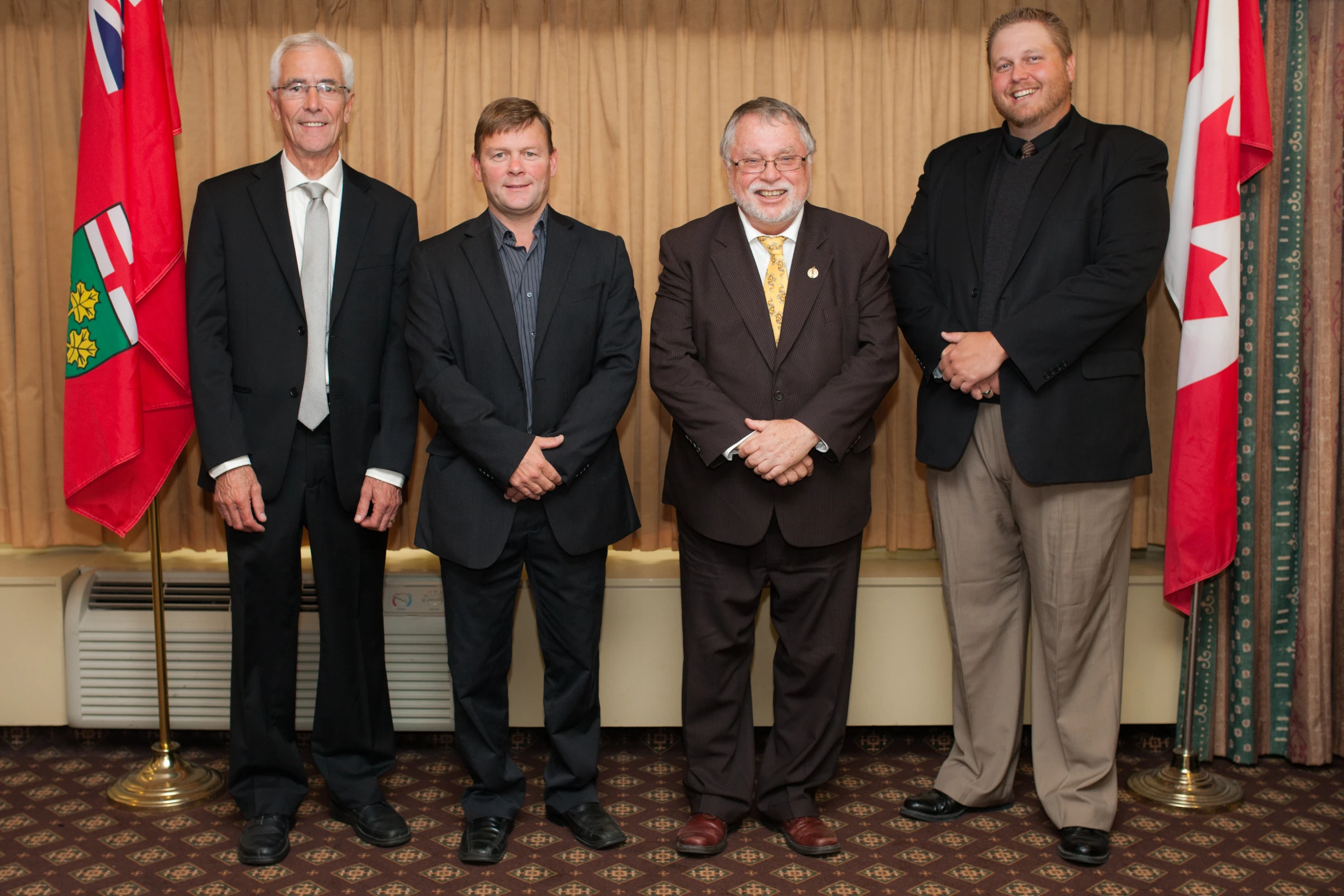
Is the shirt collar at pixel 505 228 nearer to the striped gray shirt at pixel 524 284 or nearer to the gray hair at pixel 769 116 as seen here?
the striped gray shirt at pixel 524 284

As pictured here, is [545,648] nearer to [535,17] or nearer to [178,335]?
[178,335]

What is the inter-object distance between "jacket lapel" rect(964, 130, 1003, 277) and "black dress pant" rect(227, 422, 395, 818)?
1.75m

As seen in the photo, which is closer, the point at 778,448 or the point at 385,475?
the point at 778,448

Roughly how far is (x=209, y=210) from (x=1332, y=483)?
3.24 meters

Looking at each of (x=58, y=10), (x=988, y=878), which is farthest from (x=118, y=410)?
(x=988, y=878)

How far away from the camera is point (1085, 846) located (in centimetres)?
288

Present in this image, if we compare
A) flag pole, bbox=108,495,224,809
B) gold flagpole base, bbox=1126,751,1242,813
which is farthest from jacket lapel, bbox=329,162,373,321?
gold flagpole base, bbox=1126,751,1242,813

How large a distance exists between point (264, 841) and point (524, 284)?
1562mm

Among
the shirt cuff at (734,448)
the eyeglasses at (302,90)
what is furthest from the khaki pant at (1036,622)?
the eyeglasses at (302,90)

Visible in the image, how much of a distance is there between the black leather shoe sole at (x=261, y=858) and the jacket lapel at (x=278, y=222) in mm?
1371

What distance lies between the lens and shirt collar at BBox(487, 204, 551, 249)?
2922 millimetres

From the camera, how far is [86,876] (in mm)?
2812

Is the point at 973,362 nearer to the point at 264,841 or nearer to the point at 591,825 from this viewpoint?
the point at 591,825

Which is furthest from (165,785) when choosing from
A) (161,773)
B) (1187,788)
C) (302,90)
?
(1187,788)
